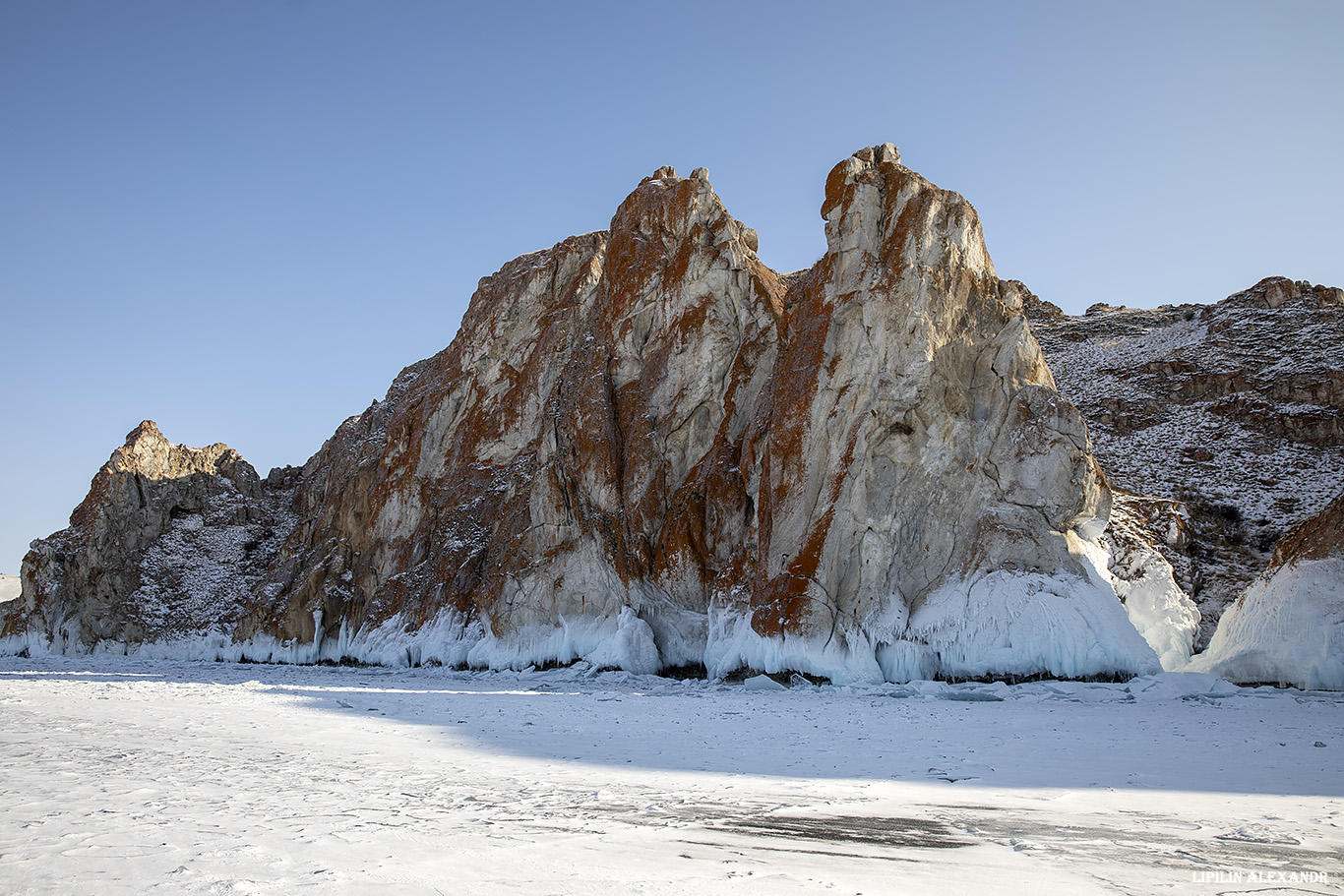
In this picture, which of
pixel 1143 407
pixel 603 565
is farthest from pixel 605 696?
pixel 1143 407

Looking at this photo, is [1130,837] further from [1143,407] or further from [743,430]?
[1143,407]

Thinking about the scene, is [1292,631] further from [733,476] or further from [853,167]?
[853,167]

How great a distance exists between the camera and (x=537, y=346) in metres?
45.0

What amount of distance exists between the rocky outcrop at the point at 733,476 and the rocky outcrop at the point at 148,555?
996 cm

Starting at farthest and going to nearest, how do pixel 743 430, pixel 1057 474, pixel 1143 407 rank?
pixel 1143 407, pixel 743 430, pixel 1057 474

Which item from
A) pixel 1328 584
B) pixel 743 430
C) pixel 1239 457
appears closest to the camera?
pixel 1328 584

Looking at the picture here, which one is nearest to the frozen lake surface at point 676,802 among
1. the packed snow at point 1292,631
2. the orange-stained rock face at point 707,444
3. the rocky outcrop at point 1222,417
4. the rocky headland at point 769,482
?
the packed snow at point 1292,631

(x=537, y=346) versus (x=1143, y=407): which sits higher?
(x=537, y=346)

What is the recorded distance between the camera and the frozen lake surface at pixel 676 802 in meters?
4.51

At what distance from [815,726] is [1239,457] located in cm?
3386

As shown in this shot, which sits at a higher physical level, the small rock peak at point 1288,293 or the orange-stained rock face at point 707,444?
Result: the small rock peak at point 1288,293

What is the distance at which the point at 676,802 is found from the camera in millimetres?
6898

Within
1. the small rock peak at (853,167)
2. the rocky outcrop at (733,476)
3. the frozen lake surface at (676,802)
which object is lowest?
the frozen lake surface at (676,802)

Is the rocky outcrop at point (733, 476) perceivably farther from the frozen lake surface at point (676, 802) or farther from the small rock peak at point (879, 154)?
the frozen lake surface at point (676, 802)
